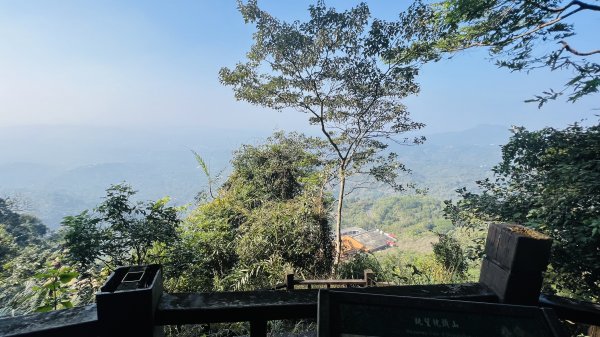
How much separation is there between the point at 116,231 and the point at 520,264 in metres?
4.04

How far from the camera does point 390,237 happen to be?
96.5ft

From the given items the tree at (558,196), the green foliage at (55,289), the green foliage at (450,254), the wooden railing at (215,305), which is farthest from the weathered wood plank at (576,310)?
the green foliage at (450,254)

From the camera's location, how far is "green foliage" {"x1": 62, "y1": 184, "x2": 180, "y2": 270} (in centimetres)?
349

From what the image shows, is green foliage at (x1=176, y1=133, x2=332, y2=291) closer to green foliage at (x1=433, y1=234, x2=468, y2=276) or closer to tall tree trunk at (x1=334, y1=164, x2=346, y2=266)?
tall tree trunk at (x1=334, y1=164, x2=346, y2=266)

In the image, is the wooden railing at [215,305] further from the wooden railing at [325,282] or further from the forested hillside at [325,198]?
the wooden railing at [325,282]

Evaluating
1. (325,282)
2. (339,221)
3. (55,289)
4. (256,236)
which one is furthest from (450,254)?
(55,289)

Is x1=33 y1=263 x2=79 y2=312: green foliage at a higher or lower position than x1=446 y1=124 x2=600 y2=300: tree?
lower

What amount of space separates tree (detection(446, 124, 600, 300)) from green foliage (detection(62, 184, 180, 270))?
475 centimetres

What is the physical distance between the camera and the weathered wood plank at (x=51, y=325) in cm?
80

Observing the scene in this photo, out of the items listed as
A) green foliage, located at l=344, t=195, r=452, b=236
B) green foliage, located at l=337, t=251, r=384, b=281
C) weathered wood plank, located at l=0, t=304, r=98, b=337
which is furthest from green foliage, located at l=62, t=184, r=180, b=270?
green foliage, located at l=344, t=195, r=452, b=236

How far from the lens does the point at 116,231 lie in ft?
12.3

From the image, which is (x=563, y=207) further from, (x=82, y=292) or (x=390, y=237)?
(x=390, y=237)

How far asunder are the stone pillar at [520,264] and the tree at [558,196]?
9.53ft

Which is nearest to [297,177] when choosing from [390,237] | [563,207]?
[563,207]
